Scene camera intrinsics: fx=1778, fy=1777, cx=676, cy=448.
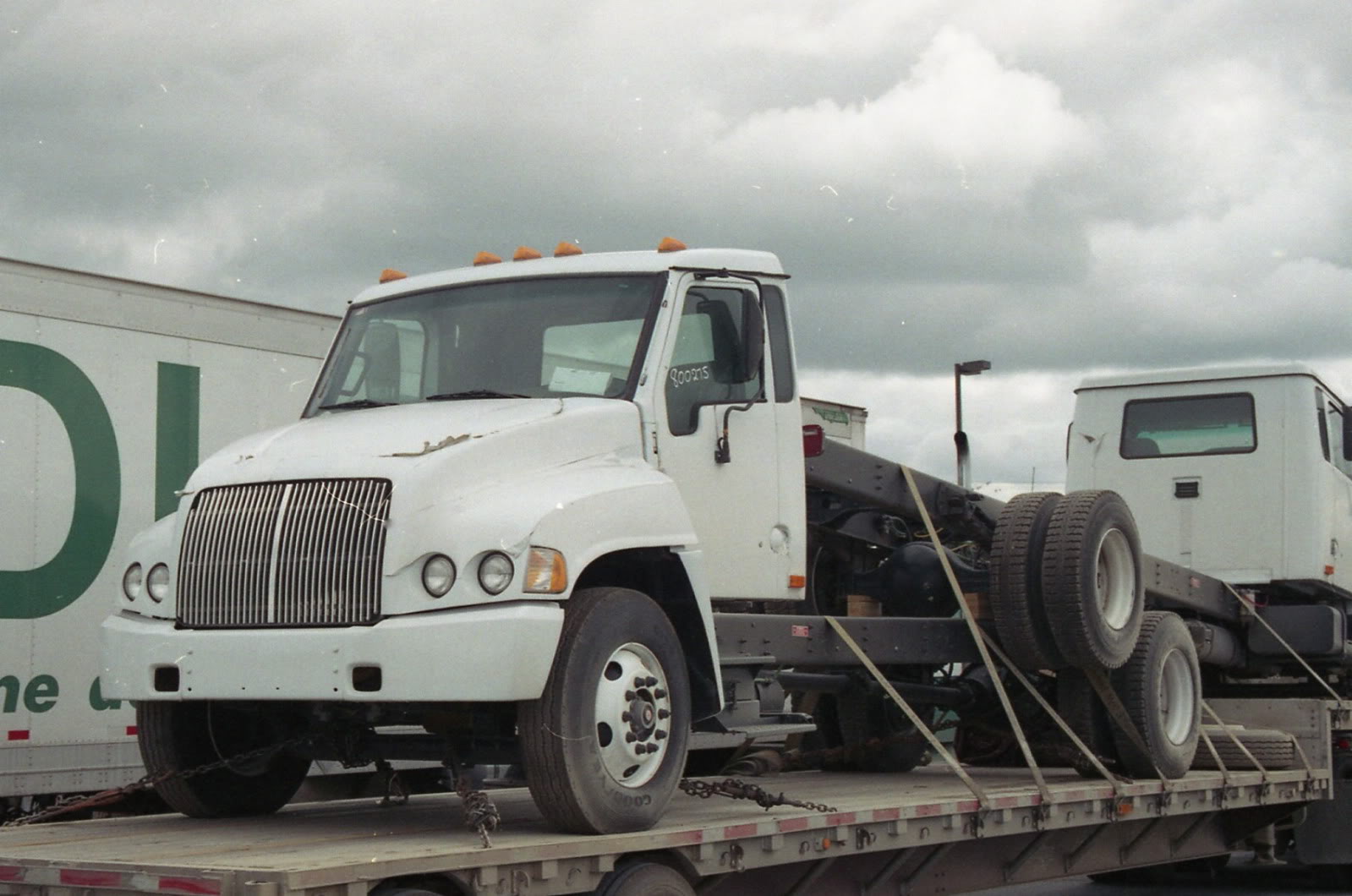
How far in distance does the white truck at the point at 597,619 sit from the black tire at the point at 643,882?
14 mm

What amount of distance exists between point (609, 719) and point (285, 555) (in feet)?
4.22

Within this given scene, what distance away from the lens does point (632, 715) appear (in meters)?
6.41

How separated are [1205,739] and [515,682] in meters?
5.93

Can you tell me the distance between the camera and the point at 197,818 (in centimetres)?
733

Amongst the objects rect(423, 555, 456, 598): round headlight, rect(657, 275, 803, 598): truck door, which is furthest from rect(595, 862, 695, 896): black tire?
rect(657, 275, 803, 598): truck door

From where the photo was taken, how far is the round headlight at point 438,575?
6.03 metres

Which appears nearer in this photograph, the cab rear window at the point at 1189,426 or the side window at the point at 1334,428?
the cab rear window at the point at 1189,426

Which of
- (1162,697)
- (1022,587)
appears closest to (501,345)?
(1022,587)

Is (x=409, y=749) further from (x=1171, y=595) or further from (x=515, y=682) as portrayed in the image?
(x=1171, y=595)

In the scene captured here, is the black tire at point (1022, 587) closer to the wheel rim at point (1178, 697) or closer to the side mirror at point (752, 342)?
the wheel rim at point (1178, 697)

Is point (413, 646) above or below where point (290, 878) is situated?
above

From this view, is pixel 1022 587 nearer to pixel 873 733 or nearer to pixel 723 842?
pixel 873 733

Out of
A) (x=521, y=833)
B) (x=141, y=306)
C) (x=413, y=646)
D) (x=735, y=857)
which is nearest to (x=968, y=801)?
(x=735, y=857)

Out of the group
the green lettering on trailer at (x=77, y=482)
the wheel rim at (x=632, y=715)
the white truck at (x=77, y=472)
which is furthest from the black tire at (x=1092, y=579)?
the green lettering on trailer at (x=77, y=482)
